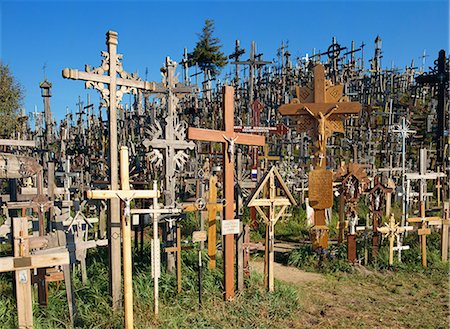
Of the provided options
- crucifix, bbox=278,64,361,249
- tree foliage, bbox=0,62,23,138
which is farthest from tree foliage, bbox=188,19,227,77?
crucifix, bbox=278,64,361,249

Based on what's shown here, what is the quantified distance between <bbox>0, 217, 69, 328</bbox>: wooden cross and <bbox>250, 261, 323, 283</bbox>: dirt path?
4505mm

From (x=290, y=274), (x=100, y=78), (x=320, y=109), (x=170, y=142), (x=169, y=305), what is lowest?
(x=290, y=274)

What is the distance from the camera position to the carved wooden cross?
747 cm

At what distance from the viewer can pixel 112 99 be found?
5602 millimetres

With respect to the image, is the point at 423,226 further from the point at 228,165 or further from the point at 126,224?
the point at 126,224

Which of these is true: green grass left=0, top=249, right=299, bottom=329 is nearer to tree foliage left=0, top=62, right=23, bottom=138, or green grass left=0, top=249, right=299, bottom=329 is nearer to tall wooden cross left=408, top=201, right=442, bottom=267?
tall wooden cross left=408, top=201, right=442, bottom=267

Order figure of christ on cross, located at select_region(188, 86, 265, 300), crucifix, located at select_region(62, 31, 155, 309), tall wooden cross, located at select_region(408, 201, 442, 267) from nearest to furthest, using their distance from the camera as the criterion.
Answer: crucifix, located at select_region(62, 31, 155, 309), figure of christ on cross, located at select_region(188, 86, 265, 300), tall wooden cross, located at select_region(408, 201, 442, 267)

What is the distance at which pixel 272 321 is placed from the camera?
558 centimetres

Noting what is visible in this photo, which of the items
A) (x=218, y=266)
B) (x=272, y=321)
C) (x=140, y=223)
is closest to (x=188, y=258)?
(x=218, y=266)

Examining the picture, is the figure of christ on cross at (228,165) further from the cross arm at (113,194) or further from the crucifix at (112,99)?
the cross arm at (113,194)

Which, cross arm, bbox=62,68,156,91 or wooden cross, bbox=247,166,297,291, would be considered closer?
cross arm, bbox=62,68,156,91

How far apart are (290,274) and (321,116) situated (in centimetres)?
334

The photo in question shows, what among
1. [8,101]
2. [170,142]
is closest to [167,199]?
[170,142]

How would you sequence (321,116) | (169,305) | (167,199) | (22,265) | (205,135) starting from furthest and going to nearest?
(321,116) < (167,199) < (205,135) < (169,305) < (22,265)
